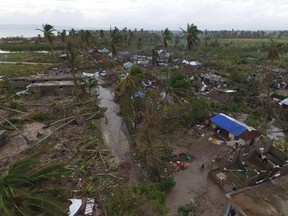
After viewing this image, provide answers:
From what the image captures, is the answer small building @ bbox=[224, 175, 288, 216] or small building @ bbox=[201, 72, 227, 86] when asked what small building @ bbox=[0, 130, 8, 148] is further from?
small building @ bbox=[201, 72, 227, 86]

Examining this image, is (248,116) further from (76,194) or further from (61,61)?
(61,61)

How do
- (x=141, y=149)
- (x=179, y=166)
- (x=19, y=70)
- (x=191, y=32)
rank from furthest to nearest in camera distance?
(x=19, y=70) < (x=191, y=32) < (x=179, y=166) < (x=141, y=149)

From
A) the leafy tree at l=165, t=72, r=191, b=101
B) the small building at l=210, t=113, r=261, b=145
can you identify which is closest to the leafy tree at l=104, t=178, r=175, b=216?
the leafy tree at l=165, t=72, r=191, b=101

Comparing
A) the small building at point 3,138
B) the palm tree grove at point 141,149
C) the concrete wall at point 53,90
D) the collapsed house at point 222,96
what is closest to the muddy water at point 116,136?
the palm tree grove at point 141,149

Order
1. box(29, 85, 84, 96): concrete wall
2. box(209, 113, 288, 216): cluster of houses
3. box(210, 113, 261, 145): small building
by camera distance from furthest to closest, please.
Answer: box(29, 85, 84, 96): concrete wall, box(210, 113, 261, 145): small building, box(209, 113, 288, 216): cluster of houses

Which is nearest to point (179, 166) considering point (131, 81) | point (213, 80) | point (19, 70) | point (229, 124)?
point (229, 124)

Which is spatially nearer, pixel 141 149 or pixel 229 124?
pixel 141 149

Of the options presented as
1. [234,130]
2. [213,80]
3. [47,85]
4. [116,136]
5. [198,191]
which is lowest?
[198,191]

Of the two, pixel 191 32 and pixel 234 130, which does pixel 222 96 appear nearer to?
pixel 234 130
